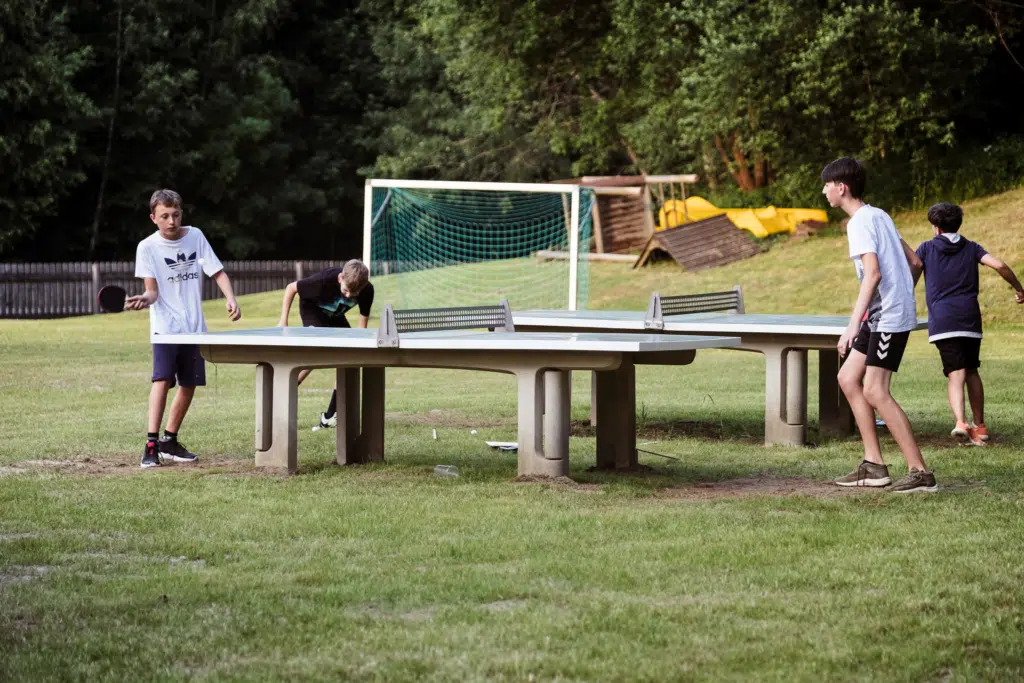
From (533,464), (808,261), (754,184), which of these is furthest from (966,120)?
(533,464)

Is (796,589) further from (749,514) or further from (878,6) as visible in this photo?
(878,6)

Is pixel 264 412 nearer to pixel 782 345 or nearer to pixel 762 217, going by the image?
pixel 782 345

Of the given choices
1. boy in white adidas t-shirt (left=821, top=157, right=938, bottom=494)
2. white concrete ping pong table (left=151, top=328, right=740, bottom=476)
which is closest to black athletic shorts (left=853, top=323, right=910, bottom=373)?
boy in white adidas t-shirt (left=821, top=157, right=938, bottom=494)

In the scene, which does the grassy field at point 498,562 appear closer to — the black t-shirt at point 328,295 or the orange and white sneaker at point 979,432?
the orange and white sneaker at point 979,432

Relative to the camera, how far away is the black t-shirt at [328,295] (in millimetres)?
11195

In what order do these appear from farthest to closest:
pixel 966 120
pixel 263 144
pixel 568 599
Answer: pixel 263 144
pixel 966 120
pixel 568 599

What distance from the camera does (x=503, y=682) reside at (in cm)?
438

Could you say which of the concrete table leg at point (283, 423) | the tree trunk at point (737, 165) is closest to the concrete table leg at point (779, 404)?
the concrete table leg at point (283, 423)

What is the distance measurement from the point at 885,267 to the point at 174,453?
15.8 ft

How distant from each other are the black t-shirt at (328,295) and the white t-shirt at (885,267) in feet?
14.7

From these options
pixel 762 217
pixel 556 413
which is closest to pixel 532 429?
pixel 556 413

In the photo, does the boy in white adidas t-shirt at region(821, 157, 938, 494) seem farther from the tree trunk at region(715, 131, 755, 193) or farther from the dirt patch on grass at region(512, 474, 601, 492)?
the tree trunk at region(715, 131, 755, 193)

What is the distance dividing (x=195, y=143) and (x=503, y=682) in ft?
155

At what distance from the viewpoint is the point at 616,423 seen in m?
9.15
